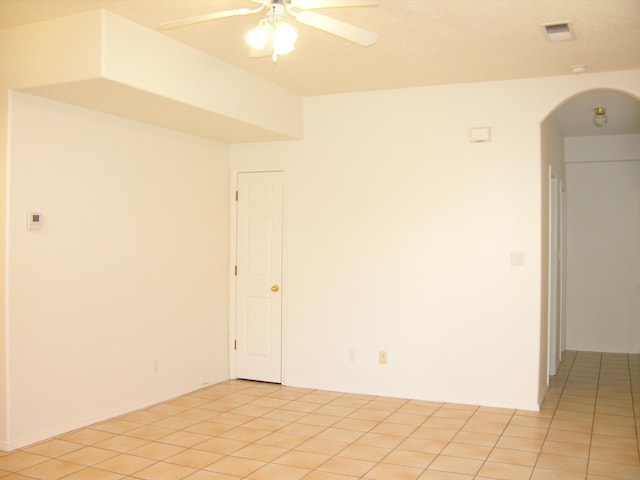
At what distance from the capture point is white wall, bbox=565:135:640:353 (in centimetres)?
739

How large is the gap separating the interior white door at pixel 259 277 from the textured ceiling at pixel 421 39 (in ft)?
3.51

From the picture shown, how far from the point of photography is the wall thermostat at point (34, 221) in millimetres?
3939

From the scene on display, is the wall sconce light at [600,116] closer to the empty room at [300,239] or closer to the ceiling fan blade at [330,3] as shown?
the empty room at [300,239]

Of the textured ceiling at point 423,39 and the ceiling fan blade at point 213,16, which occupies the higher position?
the textured ceiling at point 423,39

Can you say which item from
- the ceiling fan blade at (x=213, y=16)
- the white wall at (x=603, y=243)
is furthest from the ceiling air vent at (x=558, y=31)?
the white wall at (x=603, y=243)

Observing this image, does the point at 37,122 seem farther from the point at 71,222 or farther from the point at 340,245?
the point at 340,245

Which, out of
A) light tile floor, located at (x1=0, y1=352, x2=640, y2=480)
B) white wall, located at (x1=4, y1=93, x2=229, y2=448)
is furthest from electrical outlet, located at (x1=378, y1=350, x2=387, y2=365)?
white wall, located at (x1=4, y1=93, x2=229, y2=448)

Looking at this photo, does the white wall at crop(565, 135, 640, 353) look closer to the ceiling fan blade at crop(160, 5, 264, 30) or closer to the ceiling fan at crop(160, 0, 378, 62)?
the ceiling fan at crop(160, 0, 378, 62)

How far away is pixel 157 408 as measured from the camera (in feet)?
16.0

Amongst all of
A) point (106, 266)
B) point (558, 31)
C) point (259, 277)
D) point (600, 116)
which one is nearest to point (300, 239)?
point (259, 277)

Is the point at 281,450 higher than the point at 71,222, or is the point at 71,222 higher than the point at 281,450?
the point at 71,222

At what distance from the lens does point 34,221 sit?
156 inches

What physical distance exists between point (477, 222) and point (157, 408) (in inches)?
114

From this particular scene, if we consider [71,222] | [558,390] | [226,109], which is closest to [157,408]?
[71,222]
